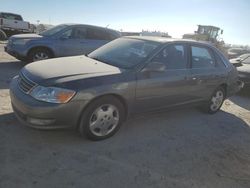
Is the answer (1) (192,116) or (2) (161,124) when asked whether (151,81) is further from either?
(1) (192,116)

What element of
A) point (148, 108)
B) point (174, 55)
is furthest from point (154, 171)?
point (174, 55)

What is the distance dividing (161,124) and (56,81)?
7.65 feet

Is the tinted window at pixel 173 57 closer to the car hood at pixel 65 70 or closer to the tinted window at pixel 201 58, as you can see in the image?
the tinted window at pixel 201 58

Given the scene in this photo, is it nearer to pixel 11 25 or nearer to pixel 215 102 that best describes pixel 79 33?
pixel 215 102

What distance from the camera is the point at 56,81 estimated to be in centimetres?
373

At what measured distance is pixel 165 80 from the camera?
4773 mm

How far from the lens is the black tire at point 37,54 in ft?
29.3

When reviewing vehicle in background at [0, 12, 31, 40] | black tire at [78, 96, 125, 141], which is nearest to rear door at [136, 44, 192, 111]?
black tire at [78, 96, 125, 141]

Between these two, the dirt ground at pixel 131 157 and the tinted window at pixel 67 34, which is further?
the tinted window at pixel 67 34

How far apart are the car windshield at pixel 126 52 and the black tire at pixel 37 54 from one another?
170 inches

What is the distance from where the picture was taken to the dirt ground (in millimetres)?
3250

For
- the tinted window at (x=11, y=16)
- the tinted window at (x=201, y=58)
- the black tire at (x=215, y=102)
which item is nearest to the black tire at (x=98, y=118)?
the tinted window at (x=201, y=58)

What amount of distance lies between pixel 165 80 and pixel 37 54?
18.5 ft

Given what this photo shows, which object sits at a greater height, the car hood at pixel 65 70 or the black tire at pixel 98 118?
the car hood at pixel 65 70
